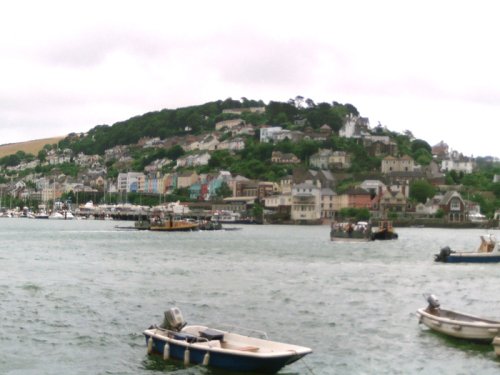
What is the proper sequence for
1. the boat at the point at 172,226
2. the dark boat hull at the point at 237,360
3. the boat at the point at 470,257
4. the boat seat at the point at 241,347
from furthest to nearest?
the boat at the point at 172,226 → the boat at the point at 470,257 → the boat seat at the point at 241,347 → the dark boat hull at the point at 237,360

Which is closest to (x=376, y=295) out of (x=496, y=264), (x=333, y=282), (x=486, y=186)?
(x=333, y=282)

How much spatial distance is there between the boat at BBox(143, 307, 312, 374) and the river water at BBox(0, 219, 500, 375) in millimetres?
364

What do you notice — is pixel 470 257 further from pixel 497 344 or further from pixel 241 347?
pixel 241 347

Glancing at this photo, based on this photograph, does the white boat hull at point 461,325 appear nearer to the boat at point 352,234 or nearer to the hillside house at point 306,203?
the boat at point 352,234

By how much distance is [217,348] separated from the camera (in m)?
23.5

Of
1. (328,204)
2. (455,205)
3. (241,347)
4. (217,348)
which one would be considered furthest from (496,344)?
(328,204)

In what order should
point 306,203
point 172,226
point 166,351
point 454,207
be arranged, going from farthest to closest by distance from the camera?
point 306,203 → point 454,207 → point 172,226 → point 166,351

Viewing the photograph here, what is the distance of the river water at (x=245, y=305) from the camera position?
25.6 metres

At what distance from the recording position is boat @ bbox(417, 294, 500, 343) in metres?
27.1

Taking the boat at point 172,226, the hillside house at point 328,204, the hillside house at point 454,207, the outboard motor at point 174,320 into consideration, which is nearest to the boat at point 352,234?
the boat at point 172,226

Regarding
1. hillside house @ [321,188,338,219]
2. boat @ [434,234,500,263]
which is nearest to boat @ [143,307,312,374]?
boat @ [434,234,500,263]

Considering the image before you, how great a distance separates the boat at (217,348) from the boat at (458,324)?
6.78 meters

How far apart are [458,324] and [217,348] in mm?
8247

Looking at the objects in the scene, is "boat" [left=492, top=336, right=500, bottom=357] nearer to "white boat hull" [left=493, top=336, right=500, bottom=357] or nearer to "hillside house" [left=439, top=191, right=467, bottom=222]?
"white boat hull" [left=493, top=336, right=500, bottom=357]
